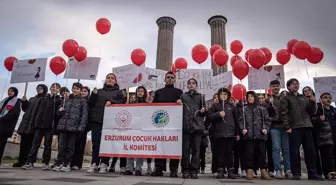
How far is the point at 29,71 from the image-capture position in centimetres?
588

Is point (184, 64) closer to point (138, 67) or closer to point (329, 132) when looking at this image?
point (138, 67)

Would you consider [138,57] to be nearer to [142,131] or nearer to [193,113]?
[142,131]

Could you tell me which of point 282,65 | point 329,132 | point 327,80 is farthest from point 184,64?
point 329,132

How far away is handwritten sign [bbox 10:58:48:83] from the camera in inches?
229

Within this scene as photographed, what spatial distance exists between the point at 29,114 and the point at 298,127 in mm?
5403

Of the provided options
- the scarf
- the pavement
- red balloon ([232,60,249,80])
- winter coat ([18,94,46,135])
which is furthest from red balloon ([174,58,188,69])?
the pavement

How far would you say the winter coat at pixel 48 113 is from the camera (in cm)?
481

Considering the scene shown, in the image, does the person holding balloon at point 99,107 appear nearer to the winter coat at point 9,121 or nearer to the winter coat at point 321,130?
the winter coat at point 9,121

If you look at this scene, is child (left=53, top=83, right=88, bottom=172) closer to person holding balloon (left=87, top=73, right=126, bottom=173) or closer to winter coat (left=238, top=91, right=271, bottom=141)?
person holding balloon (left=87, top=73, right=126, bottom=173)

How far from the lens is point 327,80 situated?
17.0 ft

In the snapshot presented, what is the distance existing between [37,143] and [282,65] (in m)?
5.96

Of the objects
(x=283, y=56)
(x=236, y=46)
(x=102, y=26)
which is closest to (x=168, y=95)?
(x=102, y=26)

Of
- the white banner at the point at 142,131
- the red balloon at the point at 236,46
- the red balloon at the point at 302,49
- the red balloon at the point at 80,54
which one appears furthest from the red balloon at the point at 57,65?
the red balloon at the point at 302,49

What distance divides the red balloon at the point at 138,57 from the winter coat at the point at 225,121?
A: 318cm
